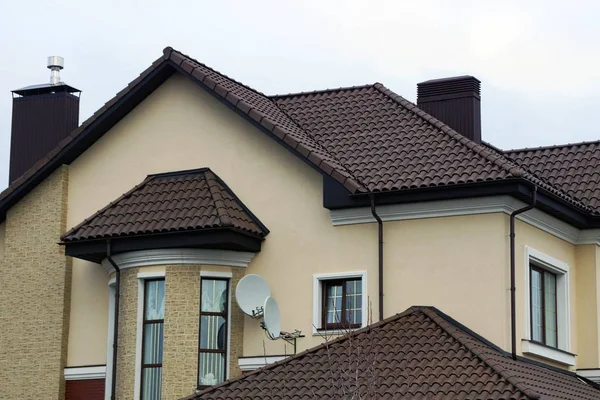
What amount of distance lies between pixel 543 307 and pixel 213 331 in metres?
6.19

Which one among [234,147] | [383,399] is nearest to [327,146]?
[234,147]

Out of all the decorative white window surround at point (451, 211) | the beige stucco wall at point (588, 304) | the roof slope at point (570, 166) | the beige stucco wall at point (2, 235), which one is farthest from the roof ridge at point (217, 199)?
the beige stucco wall at point (588, 304)

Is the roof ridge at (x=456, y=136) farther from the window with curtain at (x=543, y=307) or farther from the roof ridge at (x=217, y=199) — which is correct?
the roof ridge at (x=217, y=199)

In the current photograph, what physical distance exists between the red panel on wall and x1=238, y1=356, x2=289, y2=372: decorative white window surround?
A: 121 inches

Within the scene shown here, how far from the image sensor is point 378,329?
72.8 ft

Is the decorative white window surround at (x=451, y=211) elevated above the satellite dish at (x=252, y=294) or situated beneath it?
elevated above

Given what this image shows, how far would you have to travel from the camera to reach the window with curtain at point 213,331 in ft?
78.8

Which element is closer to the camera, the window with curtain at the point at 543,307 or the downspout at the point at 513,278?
the downspout at the point at 513,278

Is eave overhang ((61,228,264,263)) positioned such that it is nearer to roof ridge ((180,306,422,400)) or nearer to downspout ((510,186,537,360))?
roof ridge ((180,306,422,400))

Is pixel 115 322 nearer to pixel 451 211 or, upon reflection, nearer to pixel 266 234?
pixel 266 234

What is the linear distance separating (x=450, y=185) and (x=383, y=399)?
177 inches

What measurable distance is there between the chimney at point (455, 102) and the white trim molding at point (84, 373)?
8.40m

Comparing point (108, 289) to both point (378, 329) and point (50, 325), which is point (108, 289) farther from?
point (378, 329)

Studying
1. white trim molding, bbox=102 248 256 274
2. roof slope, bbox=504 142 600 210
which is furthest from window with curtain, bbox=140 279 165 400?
roof slope, bbox=504 142 600 210
